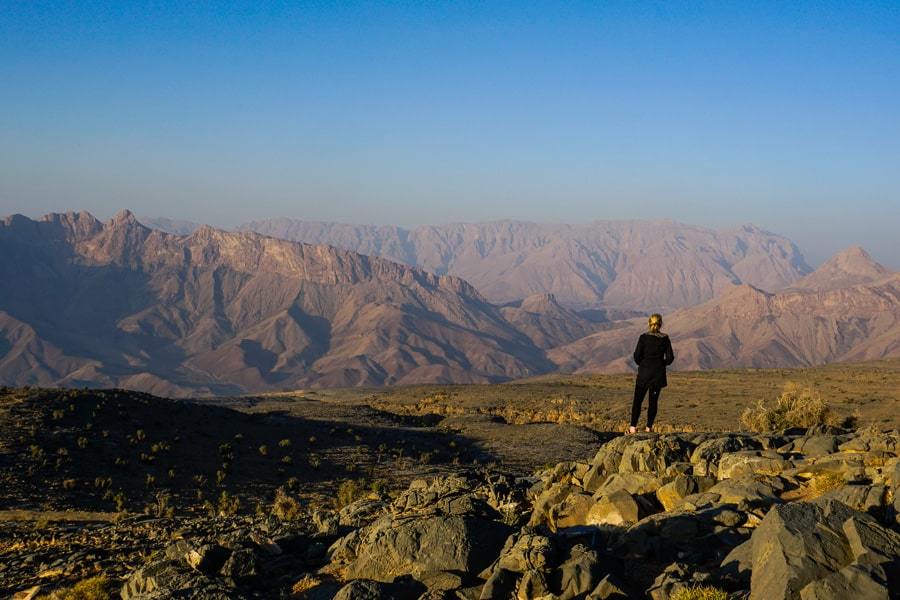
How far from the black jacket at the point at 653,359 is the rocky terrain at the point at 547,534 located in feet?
4.22

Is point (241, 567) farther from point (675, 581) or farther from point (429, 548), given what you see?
point (675, 581)

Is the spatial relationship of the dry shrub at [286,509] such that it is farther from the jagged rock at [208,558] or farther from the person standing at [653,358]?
the person standing at [653,358]

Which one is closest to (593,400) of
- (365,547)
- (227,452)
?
(227,452)

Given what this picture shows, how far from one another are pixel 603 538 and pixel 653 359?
6.07 meters

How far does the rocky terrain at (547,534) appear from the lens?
8.17m

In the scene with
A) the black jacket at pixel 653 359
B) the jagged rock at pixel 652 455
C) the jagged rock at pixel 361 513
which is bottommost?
the jagged rock at pixel 361 513

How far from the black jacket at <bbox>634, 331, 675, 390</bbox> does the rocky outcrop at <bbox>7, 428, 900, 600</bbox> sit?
130 centimetres

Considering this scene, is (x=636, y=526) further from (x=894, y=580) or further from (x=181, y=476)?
(x=181, y=476)

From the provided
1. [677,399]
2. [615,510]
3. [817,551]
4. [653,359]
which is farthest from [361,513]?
[677,399]

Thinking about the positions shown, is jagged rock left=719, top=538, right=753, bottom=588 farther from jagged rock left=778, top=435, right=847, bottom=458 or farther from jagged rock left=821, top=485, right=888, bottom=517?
jagged rock left=778, top=435, right=847, bottom=458

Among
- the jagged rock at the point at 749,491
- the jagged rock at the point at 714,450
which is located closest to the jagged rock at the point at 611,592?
the jagged rock at the point at 749,491

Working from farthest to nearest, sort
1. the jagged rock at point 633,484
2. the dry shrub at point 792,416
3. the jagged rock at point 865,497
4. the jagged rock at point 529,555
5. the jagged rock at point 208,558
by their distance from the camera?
the dry shrub at point 792,416 < the jagged rock at point 633,484 < the jagged rock at point 208,558 < the jagged rock at point 865,497 < the jagged rock at point 529,555

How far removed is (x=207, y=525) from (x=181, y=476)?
11.5 m

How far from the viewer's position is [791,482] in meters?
12.7
